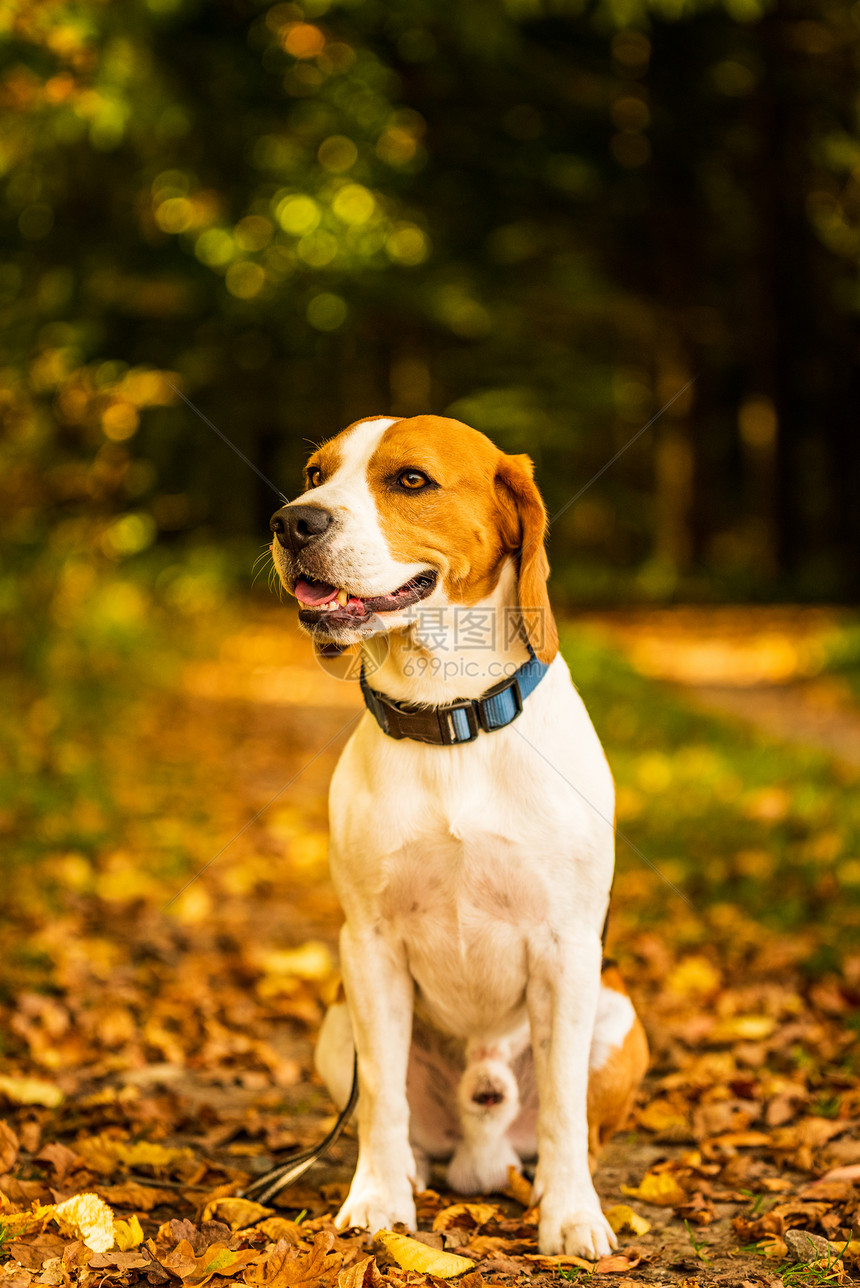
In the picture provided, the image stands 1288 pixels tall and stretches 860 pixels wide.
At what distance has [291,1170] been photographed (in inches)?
122

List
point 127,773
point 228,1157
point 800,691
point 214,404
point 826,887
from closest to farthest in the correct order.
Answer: point 228,1157 → point 826,887 → point 127,773 → point 800,691 → point 214,404

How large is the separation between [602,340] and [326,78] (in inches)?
309

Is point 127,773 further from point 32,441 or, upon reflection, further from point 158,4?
point 158,4

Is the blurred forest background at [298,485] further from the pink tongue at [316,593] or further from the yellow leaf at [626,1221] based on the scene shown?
the pink tongue at [316,593]

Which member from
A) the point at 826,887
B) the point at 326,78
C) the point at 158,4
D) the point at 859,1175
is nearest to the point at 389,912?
the point at 859,1175

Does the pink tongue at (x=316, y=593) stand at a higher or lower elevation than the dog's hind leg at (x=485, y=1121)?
higher

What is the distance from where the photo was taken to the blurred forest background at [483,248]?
14.2 meters

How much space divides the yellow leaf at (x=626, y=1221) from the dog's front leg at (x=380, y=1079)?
1.67 feet

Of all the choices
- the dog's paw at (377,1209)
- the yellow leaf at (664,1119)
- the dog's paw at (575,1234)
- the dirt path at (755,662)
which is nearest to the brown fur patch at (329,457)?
the dog's paw at (377,1209)

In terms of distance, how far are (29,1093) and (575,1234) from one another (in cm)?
184

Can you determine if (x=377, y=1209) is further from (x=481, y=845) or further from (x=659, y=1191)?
(x=481, y=845)

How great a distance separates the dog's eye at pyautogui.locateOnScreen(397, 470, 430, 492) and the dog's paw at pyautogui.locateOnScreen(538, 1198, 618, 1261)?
5.62ft

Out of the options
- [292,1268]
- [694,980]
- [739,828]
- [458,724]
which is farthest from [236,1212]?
[739,828]

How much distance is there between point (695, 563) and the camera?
21.5 meters
